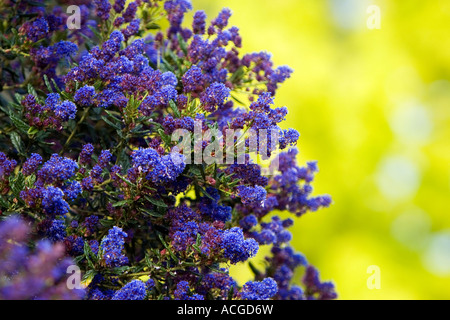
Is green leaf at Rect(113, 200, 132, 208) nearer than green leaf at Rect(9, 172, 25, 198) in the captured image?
No

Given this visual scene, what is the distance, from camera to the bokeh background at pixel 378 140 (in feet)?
25.7

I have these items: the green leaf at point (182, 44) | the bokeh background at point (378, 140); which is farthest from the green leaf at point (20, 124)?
the bokeh background at point (378, 140)

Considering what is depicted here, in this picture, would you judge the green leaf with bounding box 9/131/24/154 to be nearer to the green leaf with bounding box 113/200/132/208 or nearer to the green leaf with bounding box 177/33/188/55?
the green leaf with bounding box 113/200/132/208

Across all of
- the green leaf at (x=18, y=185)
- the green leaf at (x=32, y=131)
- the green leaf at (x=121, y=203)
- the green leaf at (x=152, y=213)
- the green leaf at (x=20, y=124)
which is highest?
the green leaf at (x=20, y=124)

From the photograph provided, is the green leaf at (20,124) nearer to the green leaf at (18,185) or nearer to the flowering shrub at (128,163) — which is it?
the flowering shrub at (128,163)

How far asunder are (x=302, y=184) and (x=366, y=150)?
516 centimetres

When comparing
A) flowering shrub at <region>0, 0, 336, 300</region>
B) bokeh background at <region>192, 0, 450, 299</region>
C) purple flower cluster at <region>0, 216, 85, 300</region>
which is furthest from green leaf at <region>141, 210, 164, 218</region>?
bokeh background at <region>192, 0, 450, 299</region>

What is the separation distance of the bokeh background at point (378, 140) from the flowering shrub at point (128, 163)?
5371mm

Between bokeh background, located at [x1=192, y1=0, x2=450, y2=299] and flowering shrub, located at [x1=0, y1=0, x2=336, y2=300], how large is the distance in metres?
5.37

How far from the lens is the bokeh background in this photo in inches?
308

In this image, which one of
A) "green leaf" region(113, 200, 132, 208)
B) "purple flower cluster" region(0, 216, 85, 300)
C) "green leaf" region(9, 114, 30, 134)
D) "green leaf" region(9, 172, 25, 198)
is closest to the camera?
"purple flower cluster" region(0, 216, 85, 300)

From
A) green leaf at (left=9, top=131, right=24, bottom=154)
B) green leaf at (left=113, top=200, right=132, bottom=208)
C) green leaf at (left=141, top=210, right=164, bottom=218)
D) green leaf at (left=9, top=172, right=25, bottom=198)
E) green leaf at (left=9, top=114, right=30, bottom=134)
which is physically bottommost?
green leaf at (left=141, top=210, right=164, bottom=218)

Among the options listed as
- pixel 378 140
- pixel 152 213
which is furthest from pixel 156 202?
pixel 378 140

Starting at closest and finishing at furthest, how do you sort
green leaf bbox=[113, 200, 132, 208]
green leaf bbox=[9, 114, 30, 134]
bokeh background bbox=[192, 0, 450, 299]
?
green leaf bbox=[113, 200, 132, 208], green leaf bbox=[9, 114, 30, 134], bokeh background bbox=[192, 0, 450, 299]
